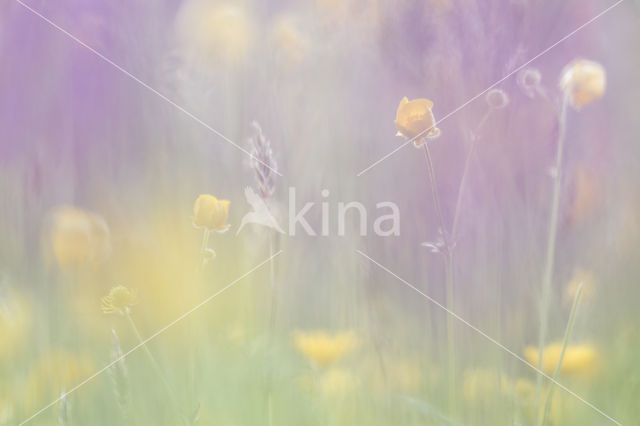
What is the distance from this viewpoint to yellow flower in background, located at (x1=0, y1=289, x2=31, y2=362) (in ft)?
2.68

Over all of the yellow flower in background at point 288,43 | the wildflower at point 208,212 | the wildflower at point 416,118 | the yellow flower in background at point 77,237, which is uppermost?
the yellow flower in background at point 288,43

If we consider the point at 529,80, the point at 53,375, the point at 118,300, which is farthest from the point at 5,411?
the point at 529,80

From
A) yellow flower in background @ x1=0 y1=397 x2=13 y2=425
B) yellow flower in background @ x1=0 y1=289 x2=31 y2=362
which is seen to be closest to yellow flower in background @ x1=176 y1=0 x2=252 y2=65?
yellow flower in background @ x1=0 y1=289 x2=31 y2=362

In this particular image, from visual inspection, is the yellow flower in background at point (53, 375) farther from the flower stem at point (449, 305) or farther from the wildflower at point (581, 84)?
the wildflower at point (581, 84)

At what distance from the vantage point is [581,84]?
2.72 feet

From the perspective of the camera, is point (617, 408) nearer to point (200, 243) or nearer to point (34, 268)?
point (200, 243)

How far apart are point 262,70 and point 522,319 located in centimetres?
59

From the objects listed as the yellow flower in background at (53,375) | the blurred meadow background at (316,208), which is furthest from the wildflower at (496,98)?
the yellow flower in background at (53,375)

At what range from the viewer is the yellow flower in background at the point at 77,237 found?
84 cm

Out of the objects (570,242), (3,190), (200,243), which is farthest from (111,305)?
(570,242)

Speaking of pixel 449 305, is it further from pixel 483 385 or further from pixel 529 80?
pixel 529 80

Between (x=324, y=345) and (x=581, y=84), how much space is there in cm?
59

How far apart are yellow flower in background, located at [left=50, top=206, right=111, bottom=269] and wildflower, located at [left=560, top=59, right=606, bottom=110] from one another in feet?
2.64

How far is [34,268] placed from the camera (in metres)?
0.85
